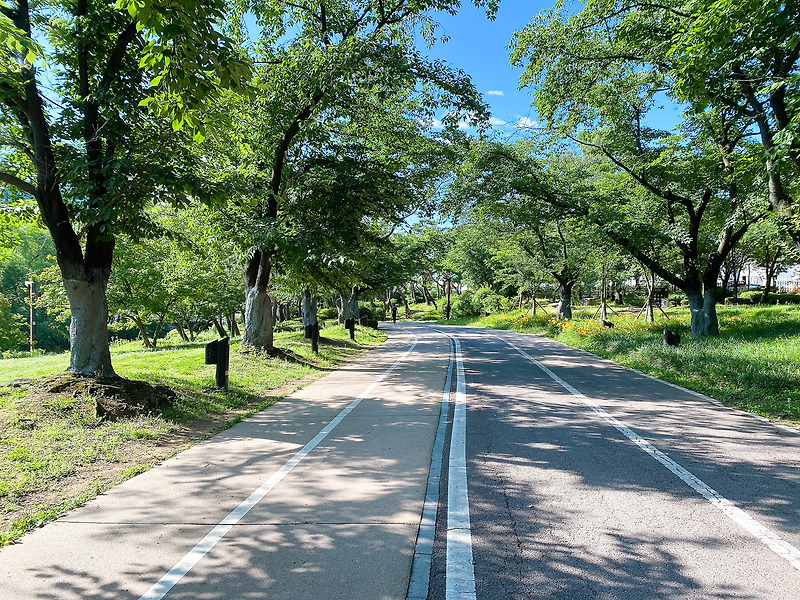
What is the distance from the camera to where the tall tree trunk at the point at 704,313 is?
16.2 meters

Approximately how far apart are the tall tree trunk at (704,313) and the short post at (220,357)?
15.0 m

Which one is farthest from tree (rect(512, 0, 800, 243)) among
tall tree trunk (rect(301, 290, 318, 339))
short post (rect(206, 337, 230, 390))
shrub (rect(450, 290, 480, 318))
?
shrub (rect(450, 290, 480, 318))

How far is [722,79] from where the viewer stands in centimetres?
910

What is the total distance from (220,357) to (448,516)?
6.58m

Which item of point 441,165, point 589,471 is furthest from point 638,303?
point 589,471

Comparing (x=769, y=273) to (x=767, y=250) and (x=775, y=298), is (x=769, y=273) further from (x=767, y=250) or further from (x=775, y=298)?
(x=767, y=250)

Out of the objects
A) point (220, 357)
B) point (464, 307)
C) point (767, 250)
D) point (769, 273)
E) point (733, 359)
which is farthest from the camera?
point (464, 307)

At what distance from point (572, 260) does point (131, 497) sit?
28356 mm

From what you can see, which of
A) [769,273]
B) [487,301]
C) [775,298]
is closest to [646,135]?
[775,298]

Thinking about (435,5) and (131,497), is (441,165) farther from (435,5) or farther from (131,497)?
(131,497)

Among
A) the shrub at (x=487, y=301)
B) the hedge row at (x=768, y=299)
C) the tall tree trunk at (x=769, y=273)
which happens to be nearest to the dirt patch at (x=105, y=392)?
the hedge row at (x=768, y=299)

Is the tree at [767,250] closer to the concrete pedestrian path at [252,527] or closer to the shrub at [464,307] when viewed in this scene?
the concrete pedestrian path at [252,527]

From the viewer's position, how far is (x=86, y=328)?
7.77 metres

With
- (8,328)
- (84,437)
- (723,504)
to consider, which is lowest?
(723,504)
